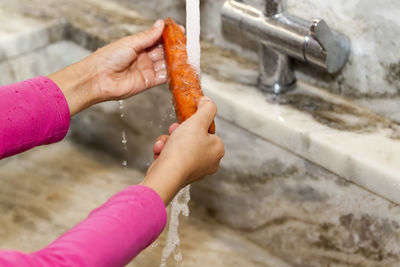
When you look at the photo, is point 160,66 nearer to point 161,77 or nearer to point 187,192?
point 161,77

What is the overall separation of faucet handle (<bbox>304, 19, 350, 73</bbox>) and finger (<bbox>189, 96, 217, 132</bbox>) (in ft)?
0.62

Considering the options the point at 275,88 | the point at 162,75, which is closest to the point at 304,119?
the point at 275,88

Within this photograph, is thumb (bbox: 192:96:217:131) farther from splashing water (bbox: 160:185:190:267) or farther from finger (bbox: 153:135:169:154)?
splashing water (bbox: 160:185:190:267)

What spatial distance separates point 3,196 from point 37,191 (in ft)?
0.18

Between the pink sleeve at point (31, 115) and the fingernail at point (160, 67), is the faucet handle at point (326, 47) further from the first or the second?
the pink sleeve at point (31, 115)

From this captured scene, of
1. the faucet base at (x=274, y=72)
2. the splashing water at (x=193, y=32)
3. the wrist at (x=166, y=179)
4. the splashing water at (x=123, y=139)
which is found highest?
the splashing water at (x=193, y=32)

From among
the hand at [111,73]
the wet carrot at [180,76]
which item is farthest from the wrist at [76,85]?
the wet carrot at [180,76]

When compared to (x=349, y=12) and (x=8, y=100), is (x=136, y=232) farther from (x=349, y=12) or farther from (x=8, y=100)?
(x=349, y=12)

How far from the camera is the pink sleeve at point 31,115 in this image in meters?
0.72

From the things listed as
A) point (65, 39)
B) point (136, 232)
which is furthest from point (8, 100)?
point (65, 39)

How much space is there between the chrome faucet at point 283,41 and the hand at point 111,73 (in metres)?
0.12

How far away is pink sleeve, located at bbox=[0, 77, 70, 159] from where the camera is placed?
0.72 metres

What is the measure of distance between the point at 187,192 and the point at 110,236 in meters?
0.31

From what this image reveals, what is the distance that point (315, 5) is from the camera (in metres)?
0.84
